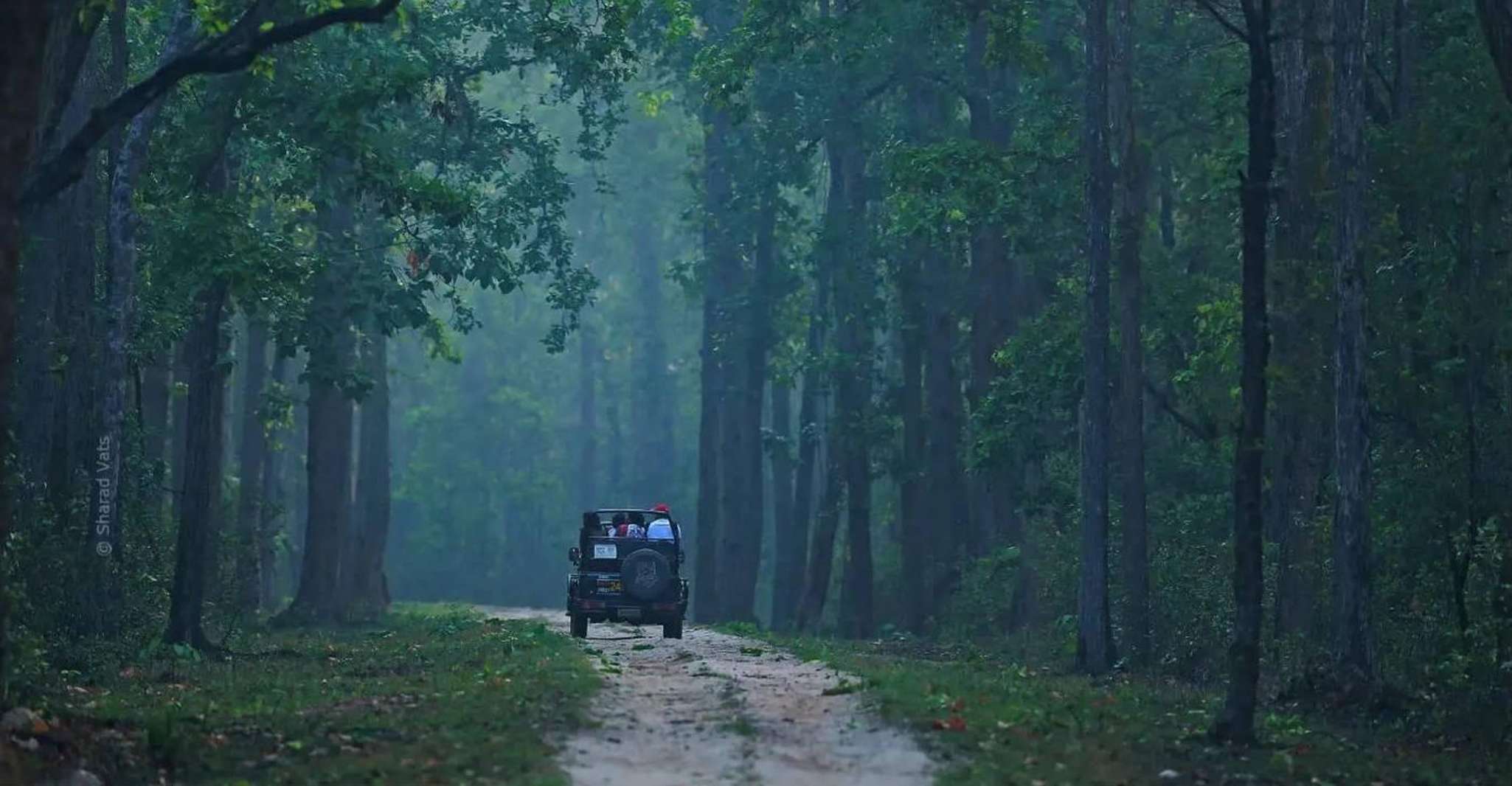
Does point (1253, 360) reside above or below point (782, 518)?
above

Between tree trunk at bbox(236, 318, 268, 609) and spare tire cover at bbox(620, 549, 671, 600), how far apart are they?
11447 millimetres

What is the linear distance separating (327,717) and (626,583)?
45.7 ft

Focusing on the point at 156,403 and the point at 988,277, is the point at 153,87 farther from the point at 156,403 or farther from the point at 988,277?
the point at 988,277

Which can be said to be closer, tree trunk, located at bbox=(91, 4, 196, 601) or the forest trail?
the forest trail

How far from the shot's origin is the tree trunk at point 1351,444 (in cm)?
2216

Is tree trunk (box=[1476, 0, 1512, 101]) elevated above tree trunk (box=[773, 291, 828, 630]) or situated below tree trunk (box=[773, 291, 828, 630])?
above

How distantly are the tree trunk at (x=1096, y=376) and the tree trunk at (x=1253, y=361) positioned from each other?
9.17m

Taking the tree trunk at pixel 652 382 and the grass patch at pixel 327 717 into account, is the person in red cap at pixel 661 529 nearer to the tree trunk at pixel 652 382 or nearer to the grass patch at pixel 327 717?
the grass patch at pixel 327 717

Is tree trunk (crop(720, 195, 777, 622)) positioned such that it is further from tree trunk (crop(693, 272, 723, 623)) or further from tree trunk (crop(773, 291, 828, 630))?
tree trunk (crop(773, 291, 828, 630))

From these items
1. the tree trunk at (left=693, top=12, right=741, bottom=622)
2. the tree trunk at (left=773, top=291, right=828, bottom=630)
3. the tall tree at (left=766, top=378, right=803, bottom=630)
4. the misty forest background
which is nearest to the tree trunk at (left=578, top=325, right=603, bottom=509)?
the tall tree at (left=766, top=378, right=803, bottom=630)

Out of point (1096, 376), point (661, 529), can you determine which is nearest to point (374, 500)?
point (661, 529)

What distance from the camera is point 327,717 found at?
18.6 metres

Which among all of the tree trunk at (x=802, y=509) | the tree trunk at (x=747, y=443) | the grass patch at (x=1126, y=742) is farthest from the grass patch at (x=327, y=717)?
the tree trunk at (x=802, y=509)

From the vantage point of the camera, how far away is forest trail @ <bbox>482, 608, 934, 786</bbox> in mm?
15812
